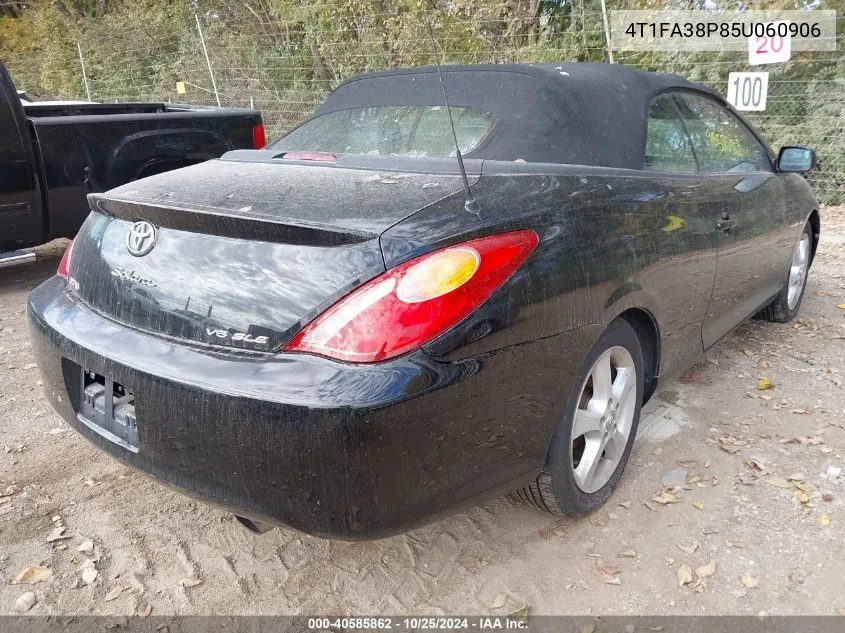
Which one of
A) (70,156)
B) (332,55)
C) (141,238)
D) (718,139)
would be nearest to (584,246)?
(141,238)

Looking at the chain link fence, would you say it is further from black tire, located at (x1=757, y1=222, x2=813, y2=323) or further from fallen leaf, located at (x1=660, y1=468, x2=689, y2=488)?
fallen leaf, located at (x1=660, y1=468, x2=689, y2=488)

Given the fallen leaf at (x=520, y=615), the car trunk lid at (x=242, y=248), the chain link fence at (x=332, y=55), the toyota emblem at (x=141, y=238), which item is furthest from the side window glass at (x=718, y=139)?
the chain link fence at (x=332, y=55)

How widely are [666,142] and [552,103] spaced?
0.61 m

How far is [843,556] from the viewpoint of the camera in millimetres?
2332

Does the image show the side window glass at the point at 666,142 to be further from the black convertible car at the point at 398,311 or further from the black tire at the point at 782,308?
the black tire at the point at 782,308

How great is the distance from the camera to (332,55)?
41.7 ft

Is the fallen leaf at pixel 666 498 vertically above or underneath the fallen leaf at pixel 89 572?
underneath

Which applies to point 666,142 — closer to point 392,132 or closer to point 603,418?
point 392,132

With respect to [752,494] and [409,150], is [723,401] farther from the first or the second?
[409,150]

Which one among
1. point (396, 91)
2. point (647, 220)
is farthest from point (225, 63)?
point (647, 220)

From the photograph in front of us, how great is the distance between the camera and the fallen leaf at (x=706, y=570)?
226 cm

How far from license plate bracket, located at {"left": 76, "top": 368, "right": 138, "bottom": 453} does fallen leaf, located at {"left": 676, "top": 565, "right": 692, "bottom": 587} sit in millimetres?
1719

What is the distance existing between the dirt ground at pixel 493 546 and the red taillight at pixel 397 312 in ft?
3.03

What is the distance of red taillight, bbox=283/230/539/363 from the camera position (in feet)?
5.55
